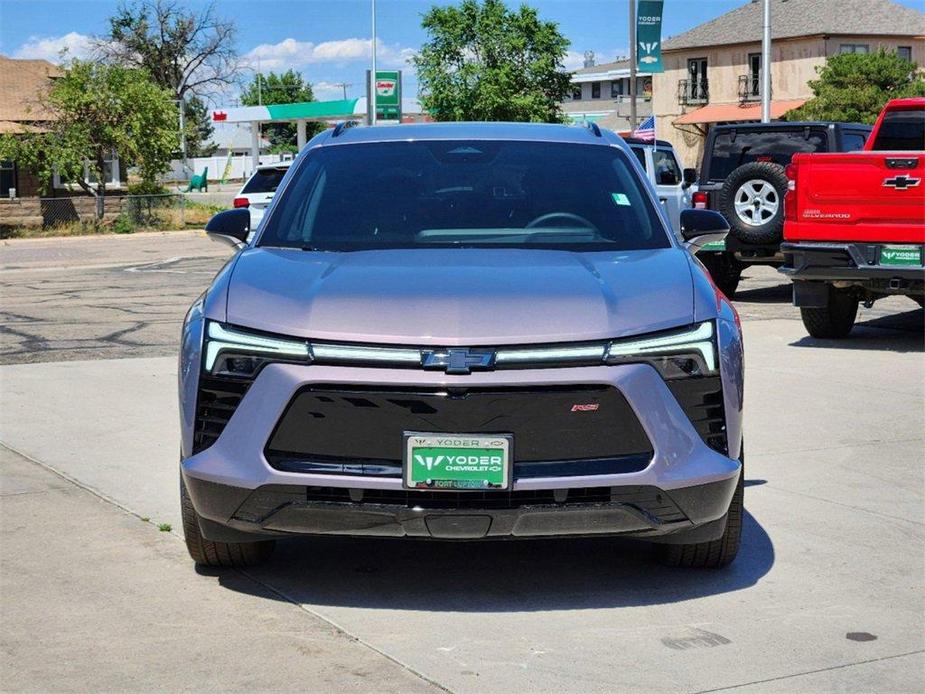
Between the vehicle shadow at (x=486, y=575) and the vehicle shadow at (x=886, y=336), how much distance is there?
697 cm

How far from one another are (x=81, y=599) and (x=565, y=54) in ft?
231

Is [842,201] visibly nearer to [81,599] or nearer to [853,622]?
[853,622]

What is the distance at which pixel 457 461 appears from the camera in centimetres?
460

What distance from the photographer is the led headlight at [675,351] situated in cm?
468

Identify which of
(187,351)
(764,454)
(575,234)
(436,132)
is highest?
(436,132)

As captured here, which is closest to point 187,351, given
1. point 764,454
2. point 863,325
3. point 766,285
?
point 764,454

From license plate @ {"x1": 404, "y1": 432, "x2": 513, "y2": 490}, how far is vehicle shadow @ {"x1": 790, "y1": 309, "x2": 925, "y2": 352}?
335 inches

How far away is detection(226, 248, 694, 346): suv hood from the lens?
4.64m

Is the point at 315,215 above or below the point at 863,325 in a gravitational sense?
above

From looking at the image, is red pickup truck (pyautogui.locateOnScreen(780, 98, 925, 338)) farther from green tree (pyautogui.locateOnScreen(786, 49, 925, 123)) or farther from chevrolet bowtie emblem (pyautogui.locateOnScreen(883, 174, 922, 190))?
green tree (pyautogui.locateOnScreen(786, 49, 925, 123))

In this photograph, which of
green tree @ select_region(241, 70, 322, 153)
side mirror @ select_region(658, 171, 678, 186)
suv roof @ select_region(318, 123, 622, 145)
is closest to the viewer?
suv roof @ select_region(318, 123, 622, 145)

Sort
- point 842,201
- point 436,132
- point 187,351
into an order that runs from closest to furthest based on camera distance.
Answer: point 187,351 < point 436,132 < point 842,201

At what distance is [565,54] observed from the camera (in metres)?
73.3

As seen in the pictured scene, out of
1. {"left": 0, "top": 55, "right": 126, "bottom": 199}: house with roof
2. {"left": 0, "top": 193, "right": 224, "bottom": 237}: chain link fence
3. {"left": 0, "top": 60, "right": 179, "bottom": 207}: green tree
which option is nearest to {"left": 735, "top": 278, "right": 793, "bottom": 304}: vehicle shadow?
{"left": 0, "top": 193, "right": 224, "bottom": 237}: chain link fence
